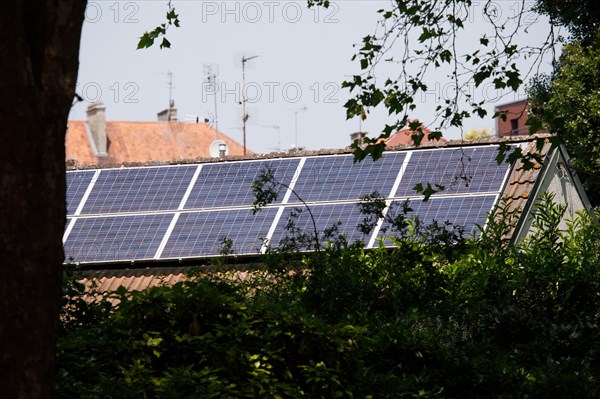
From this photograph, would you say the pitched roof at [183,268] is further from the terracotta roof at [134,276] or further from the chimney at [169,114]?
the chimney at [169,114]

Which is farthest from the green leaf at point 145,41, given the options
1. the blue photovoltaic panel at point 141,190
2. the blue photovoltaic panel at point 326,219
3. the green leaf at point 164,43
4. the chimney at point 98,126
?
the chimney at point 98,126

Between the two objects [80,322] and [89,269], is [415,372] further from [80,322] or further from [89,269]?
[89,269]

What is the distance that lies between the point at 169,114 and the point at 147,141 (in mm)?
2478

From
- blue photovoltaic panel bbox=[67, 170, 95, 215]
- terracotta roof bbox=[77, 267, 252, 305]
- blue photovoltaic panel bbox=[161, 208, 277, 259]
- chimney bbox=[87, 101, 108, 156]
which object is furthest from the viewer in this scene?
chimney bbox=[87, 101, 108, 156]

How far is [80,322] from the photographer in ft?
32.1

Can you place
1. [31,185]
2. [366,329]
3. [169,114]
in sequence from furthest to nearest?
[169,114] < [366,329] < [31,185]

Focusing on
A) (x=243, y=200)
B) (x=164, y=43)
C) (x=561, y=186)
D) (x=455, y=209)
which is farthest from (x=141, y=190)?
(x=164, y=43)

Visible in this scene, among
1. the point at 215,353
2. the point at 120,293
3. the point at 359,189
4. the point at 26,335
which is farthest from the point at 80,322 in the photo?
the point at 359,189

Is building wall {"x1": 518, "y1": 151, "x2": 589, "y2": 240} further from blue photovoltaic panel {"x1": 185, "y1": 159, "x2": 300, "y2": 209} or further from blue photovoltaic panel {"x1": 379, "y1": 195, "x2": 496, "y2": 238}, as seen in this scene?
blue photovoltaic panel {"x1": 185, "y1": 159, "x2": 300, "y2": 209}

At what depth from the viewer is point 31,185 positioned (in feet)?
18.2

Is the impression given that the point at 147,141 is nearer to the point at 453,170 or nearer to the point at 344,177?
the point at 344,177

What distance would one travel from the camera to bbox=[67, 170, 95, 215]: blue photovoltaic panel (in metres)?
20.6

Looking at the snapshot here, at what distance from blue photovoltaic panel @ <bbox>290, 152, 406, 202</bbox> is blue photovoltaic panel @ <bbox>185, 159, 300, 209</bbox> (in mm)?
340

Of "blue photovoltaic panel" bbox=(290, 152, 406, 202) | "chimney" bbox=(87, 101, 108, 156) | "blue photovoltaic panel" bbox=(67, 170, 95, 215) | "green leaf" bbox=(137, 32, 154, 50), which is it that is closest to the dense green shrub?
"green leaf" bbox=(137, 32, 154, 50)
